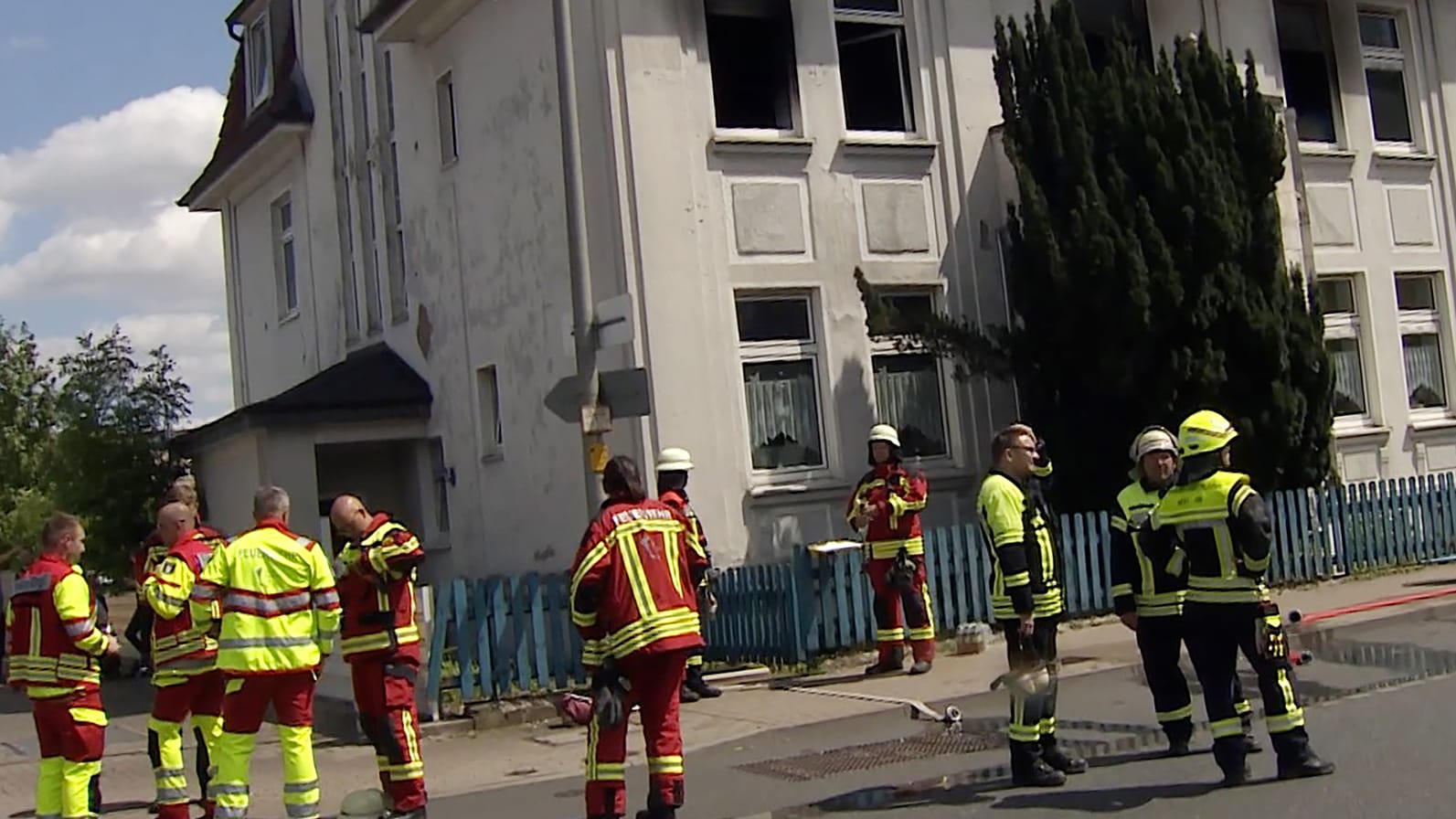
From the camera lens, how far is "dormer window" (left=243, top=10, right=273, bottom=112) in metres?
24.4

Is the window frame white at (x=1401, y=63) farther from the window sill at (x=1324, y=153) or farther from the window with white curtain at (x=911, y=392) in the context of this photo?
the window with white curtain at (x=911, y=392)

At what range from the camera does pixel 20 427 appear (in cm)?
3694

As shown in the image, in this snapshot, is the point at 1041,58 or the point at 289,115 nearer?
the point at 1041,58

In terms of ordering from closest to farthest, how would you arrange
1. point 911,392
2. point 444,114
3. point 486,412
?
point 911,392, point 486,412, point 444,114

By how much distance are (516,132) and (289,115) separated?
7340 mm

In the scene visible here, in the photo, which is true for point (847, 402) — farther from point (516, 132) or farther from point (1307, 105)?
point (1307, 105)

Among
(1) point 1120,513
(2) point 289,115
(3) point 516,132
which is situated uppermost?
(2) point 289,115

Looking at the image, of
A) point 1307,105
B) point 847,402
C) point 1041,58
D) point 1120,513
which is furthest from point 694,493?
point 1307,105

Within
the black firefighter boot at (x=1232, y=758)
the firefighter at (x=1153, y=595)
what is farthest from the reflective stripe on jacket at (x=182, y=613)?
the black firefighter boot at (x=1232, y=758)

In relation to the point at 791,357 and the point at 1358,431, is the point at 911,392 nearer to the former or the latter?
the point at 791,357

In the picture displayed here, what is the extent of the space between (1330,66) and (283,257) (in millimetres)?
15427

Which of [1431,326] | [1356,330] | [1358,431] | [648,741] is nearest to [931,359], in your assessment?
[1358,431]

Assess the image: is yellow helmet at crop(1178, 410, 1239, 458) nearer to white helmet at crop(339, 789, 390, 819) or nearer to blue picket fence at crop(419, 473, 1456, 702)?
white helmet at crop(339, 789, 390, 819)

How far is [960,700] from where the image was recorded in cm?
1138
